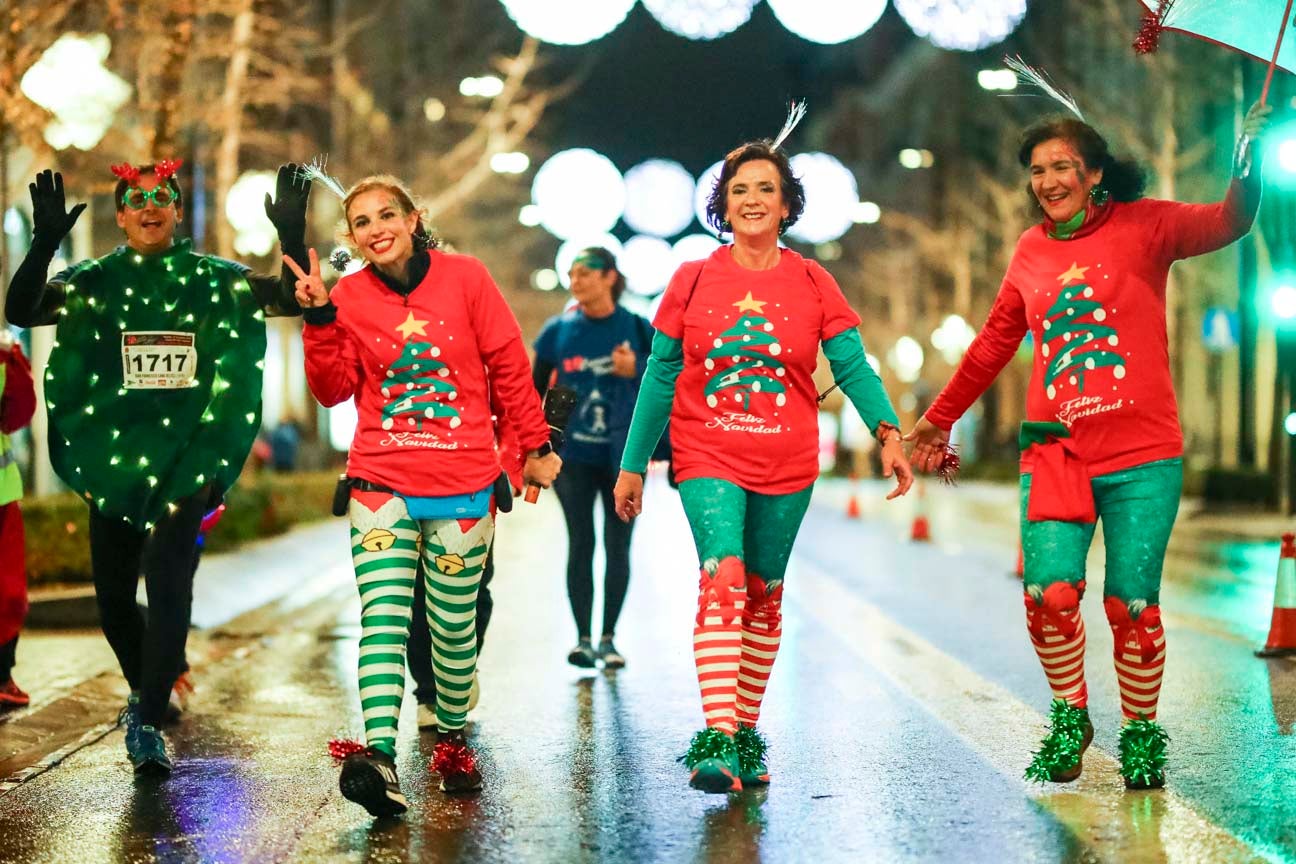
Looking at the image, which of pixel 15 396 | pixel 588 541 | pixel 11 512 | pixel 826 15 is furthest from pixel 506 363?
pixel 826 15

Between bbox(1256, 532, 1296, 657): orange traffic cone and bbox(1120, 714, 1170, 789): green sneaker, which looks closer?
bbox(1120, 714, 1170, 789): green sneaker

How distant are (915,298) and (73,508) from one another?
57994 mm

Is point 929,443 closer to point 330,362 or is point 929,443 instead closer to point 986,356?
point 986,356

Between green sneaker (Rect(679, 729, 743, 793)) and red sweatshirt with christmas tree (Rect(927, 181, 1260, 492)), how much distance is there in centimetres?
131

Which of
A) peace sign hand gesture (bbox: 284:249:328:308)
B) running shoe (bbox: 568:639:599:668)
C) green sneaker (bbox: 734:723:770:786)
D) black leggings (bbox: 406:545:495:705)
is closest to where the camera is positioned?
peace sign hand gesture (bbox: 284:249:328:308)

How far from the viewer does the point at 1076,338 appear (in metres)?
5.85

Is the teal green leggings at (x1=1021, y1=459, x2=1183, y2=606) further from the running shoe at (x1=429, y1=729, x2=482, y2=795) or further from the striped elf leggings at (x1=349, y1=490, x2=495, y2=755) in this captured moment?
the running shoe at (x1=429, y1=729, x2=482, y2=795)

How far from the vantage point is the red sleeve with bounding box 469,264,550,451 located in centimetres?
580

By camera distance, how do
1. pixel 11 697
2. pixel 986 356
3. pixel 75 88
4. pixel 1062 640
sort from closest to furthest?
1. pixel 1062 640
2. pixel 986 356
3. pixel 11 697
4. pixel 75 88

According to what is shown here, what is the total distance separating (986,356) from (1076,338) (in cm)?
47

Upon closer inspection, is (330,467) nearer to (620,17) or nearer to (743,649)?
(620,17)

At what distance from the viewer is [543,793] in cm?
582

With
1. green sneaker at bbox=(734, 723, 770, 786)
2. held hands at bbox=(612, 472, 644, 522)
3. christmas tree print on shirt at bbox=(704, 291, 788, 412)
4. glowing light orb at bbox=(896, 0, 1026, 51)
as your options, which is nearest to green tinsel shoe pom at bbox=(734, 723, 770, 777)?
green sneaker at bbox=(734, 723, 770, 786)

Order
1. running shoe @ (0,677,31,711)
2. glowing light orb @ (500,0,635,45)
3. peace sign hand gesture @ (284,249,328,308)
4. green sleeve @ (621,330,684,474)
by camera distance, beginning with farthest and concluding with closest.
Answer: glowing light orb @ (500,0,635,45) → running shoe @ (0,677,31,711) → green sleeve @ (621,330,684,474) → peace sign hand gesture @ (284,249,328,308)
